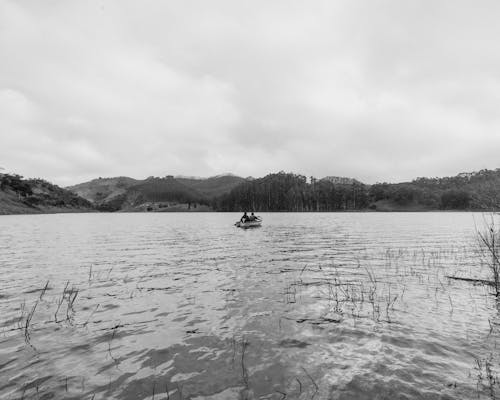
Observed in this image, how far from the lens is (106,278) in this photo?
64.6 feet

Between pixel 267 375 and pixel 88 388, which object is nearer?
pixel 88 388

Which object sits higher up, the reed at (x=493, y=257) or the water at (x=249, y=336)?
the reed at (x=493, y=257)

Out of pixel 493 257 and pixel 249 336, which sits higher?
pixel 493 257

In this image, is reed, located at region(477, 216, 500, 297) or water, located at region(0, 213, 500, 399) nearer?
water, located at region(0, 213, 500, 399)

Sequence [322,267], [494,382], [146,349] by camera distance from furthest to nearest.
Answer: [322,267] < [146,349] < [494,382]

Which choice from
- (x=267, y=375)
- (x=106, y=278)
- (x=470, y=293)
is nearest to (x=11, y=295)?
(x=106, y=278)

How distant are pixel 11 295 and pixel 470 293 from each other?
23.0 meters

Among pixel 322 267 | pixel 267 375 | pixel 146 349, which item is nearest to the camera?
pixel 267 375

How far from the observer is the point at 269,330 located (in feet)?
36.1

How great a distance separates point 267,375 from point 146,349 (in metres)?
3.94

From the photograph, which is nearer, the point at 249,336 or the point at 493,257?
the point at 249,336

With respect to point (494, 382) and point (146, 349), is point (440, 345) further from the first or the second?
point (146, 349)

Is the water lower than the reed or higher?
lower

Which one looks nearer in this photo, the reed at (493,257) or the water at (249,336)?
the water at (249,336)
